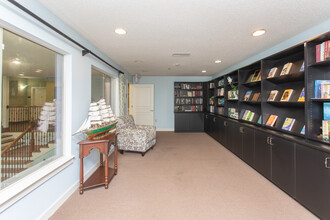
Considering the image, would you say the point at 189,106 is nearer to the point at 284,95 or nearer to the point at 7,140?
the point at 284,95

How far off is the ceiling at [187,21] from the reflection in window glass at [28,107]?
0.58m

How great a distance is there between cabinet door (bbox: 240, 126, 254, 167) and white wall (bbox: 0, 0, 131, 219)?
2945 mm

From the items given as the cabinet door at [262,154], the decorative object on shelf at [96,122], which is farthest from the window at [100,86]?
the cabinet door at [262,154]

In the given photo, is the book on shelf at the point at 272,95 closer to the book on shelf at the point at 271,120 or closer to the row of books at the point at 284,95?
the row of books at the point at 284,95

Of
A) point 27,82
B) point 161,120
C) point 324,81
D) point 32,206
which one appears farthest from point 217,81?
point 32,206

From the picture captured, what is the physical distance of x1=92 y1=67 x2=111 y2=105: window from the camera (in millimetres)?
2979

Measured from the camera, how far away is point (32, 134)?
1720 millimetres

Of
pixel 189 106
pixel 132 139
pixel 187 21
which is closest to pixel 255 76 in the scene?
pixel 187 21

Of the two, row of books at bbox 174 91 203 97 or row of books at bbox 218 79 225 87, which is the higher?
row of books at bbox 218 79 225 87

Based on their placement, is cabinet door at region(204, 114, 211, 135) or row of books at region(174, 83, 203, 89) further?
row of books at region(174, 83, 203, 89)

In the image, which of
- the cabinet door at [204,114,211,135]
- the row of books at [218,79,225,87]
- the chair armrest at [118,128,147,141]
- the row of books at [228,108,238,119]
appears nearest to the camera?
the chair armrest at [118,128,147,141]

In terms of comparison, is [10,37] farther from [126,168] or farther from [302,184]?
[302,184]

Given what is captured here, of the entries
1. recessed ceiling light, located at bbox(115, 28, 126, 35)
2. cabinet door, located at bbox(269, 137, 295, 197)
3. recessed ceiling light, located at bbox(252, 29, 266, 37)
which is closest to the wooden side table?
recessed ceiling light, located at bbox(115, 28, 126, 35)

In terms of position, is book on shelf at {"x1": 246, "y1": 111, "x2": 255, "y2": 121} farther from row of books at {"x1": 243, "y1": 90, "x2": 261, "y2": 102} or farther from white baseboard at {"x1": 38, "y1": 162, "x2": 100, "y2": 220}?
white baseboard at {"x1": 38, "y1": 162, "x2": 100, "y2": 220}
